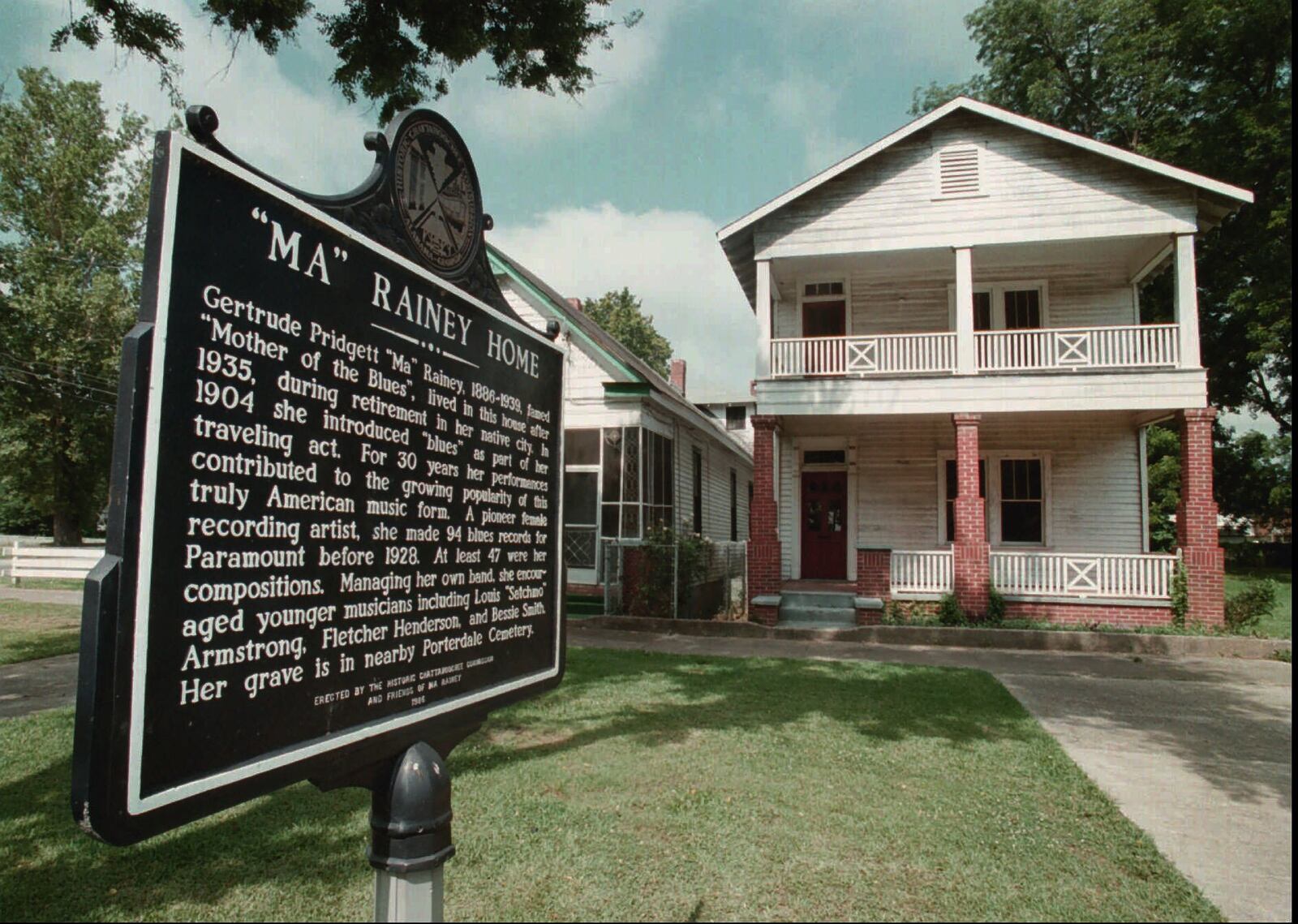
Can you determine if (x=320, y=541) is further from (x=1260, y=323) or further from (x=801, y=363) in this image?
(x=1260, y=323)

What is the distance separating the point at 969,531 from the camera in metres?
13.9

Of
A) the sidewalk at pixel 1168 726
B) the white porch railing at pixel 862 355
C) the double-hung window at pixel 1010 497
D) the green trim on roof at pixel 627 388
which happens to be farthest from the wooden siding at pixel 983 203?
the sidewalk at pixel 1168 726

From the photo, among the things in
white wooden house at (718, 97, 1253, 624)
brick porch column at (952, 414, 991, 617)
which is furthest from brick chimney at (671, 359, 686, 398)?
brick porch column at (952, 414, 991, 617)

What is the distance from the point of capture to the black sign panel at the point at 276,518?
163 cm

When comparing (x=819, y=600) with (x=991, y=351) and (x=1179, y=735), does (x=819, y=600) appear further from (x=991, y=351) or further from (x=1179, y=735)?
(x=1179, y=735)

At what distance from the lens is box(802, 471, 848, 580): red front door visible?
1739 centimetres

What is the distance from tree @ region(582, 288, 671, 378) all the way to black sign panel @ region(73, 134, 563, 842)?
177 feet

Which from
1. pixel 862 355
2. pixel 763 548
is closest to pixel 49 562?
pixel 763 548

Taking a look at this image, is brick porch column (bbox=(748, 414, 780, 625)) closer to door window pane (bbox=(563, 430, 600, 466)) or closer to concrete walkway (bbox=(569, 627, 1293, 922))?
concrete walkway (bbox=(569, 627, 1293, 922))

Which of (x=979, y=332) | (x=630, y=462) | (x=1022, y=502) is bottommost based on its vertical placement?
(x=1022, y=502)

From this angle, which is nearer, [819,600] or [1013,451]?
[819,600]

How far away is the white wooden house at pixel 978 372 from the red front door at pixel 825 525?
0.04 m

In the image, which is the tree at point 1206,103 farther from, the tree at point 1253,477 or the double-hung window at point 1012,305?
the double-hung window at point 1012,305

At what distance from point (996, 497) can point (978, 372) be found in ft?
11.7
